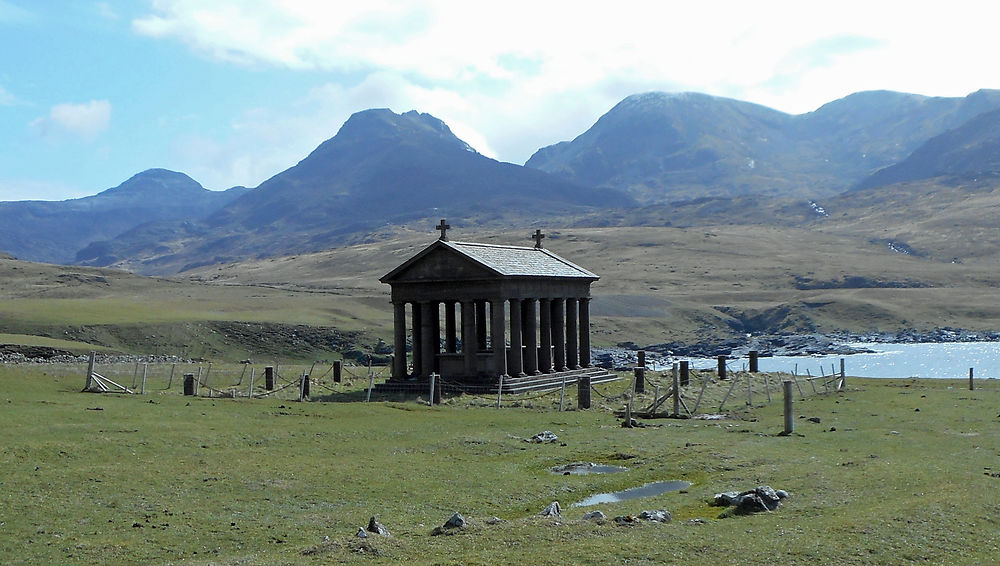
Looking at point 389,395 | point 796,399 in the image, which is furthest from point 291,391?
point 796,399

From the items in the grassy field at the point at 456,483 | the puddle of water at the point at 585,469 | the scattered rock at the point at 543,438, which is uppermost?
the grassy field at the point at 456,483

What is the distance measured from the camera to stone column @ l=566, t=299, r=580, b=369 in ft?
207

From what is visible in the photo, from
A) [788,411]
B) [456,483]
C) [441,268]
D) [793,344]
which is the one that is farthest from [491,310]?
[793,344]

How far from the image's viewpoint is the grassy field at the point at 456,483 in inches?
726

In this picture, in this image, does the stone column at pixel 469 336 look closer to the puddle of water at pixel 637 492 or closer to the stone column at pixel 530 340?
the stone column at pixel 530 340

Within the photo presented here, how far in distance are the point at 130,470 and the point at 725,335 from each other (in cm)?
14799

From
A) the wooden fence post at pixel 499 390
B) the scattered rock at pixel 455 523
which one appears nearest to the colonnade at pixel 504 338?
the wooden fence post at pixel 499 390

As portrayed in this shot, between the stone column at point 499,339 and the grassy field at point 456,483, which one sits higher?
the stone column at point 499,339

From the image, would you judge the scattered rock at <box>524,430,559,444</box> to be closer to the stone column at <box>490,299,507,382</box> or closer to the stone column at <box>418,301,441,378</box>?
the stone column at <box>490,299,507,382</box>

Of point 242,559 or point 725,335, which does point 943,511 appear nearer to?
point 242,559

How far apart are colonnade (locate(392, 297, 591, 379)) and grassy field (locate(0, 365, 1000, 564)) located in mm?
12084

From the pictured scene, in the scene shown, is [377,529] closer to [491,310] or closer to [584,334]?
[491,310]

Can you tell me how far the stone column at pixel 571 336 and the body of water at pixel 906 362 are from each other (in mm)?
39364

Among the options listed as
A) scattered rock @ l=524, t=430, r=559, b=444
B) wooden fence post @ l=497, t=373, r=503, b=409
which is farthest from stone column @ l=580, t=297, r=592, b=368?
scattered rock @ l=524, t=430, r=559, b=444
